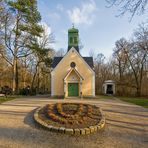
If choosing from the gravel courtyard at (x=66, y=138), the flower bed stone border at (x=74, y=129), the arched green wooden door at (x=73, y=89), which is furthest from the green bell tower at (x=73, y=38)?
the flower bed stone border at (x=74, y=129)

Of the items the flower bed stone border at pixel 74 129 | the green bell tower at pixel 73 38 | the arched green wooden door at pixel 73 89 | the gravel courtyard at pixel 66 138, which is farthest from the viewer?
the green bell tower at pixel 73 38

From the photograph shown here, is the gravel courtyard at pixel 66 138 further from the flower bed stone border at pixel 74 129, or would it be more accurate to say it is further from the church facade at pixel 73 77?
the church facade at pixel 73 77

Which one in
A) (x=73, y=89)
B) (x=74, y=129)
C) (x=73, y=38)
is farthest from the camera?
(x=73, y=38)

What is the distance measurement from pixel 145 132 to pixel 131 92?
3732 cm

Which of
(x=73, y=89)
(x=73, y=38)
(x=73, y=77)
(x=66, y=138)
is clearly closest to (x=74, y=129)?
(x=66, y=138)

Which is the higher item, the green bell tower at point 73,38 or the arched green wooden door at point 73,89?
the green bell tower at point 73,38

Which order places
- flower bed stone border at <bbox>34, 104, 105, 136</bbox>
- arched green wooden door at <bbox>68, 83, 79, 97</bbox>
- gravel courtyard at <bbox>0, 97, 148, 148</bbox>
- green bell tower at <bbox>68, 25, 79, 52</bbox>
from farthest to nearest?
1. green bell tower at <bbox>68, 25, 79, 52</bbox>
2. arched green wooden door at <bbox>68, 83, 79, 97</bbox>
3. flower bed stone border at <bbox>34, 104, 105, 136</bbox>
4. gravel courtyard at <bbox>0, 97, 148, 148</bbox>

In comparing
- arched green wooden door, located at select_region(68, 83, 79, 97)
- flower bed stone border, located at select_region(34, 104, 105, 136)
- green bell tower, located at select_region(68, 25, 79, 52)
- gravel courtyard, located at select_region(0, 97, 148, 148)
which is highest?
green bell tower, located at select_region(68, 25, 79, 52)

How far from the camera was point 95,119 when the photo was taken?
32.2 ft

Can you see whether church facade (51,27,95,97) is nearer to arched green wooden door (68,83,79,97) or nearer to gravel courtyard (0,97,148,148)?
arched green wooden door (68,83,79,97)

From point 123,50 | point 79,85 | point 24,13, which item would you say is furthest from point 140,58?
point 24,13

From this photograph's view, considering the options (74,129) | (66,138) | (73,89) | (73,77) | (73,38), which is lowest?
(66,138)

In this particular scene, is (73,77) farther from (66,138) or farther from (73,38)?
(66,138)

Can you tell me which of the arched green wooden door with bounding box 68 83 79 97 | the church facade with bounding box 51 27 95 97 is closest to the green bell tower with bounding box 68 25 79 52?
the church facade with bounding box 51 27 95 97
